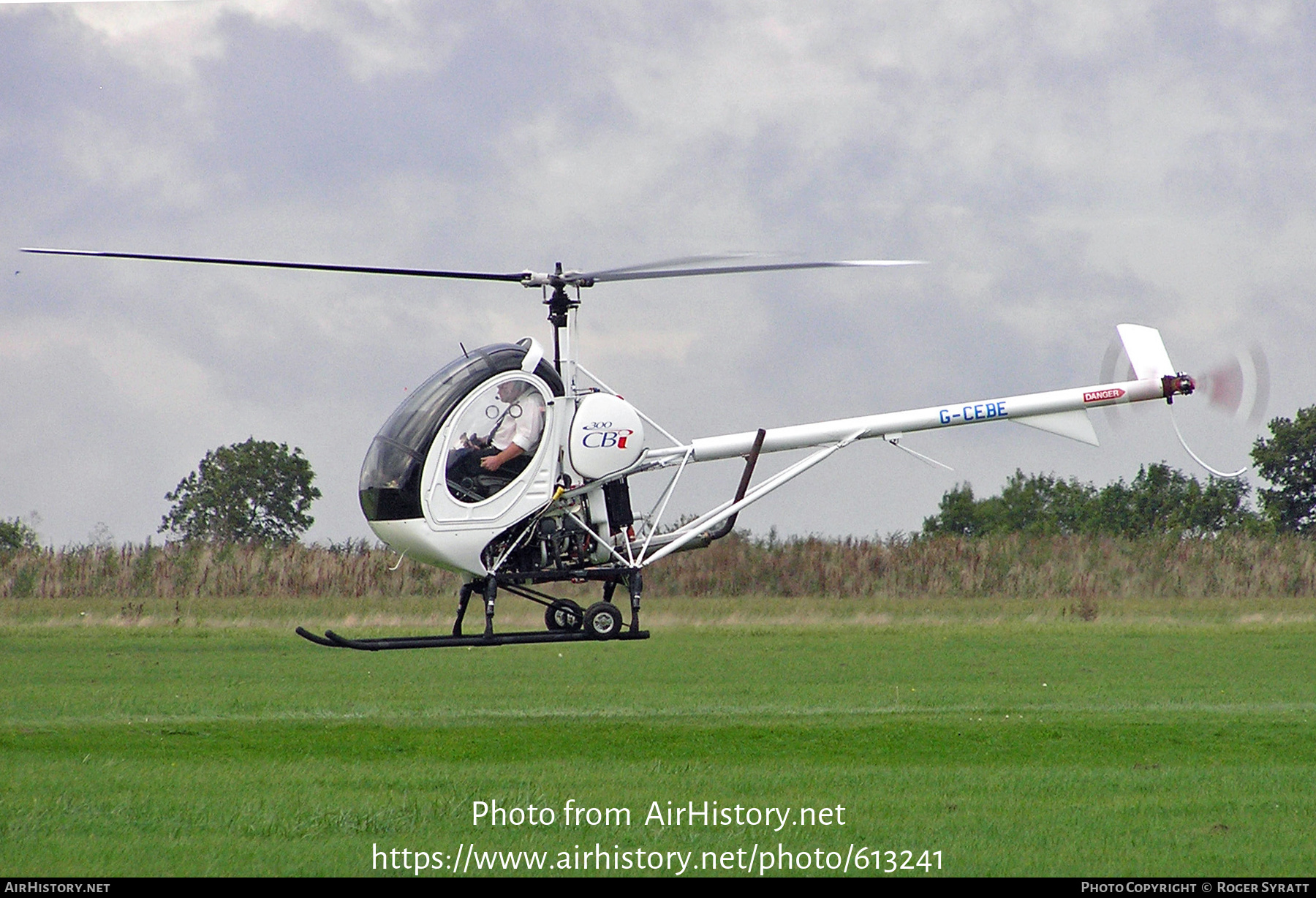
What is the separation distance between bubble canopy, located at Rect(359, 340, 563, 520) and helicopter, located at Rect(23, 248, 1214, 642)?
11mm

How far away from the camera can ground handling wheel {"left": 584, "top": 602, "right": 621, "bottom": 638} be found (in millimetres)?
16297

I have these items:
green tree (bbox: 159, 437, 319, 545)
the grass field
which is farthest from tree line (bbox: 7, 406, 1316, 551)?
the grass field

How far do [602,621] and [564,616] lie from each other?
0.64m

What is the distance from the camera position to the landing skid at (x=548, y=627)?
50.3 ft

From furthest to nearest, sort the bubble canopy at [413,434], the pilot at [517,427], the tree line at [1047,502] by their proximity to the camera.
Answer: the tree line at [1047,502]
the pilot at [517,427]
the bubble canopy at [413,434]

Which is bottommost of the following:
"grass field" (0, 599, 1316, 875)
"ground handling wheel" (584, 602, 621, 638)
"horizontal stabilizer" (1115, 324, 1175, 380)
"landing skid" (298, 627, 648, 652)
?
"grass field" (0, 599, 1316, 875)

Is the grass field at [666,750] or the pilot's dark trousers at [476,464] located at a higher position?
the pilot's dark trousers at [476,464]

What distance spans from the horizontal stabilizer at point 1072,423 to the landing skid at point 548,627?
491 cm

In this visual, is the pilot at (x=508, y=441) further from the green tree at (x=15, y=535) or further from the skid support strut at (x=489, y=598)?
the green tree at (x=15, y=535)

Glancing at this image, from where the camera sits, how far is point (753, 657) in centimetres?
2911

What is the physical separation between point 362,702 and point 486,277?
8.21 metres

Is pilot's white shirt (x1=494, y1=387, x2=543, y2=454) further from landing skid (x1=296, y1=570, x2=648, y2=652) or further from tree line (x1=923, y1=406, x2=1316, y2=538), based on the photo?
tree line (x1=923, y1=406, x2=1316, y2=538)

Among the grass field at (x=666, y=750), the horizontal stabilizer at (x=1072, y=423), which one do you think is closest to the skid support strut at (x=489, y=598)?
the grass field at (x=666, y=750)
